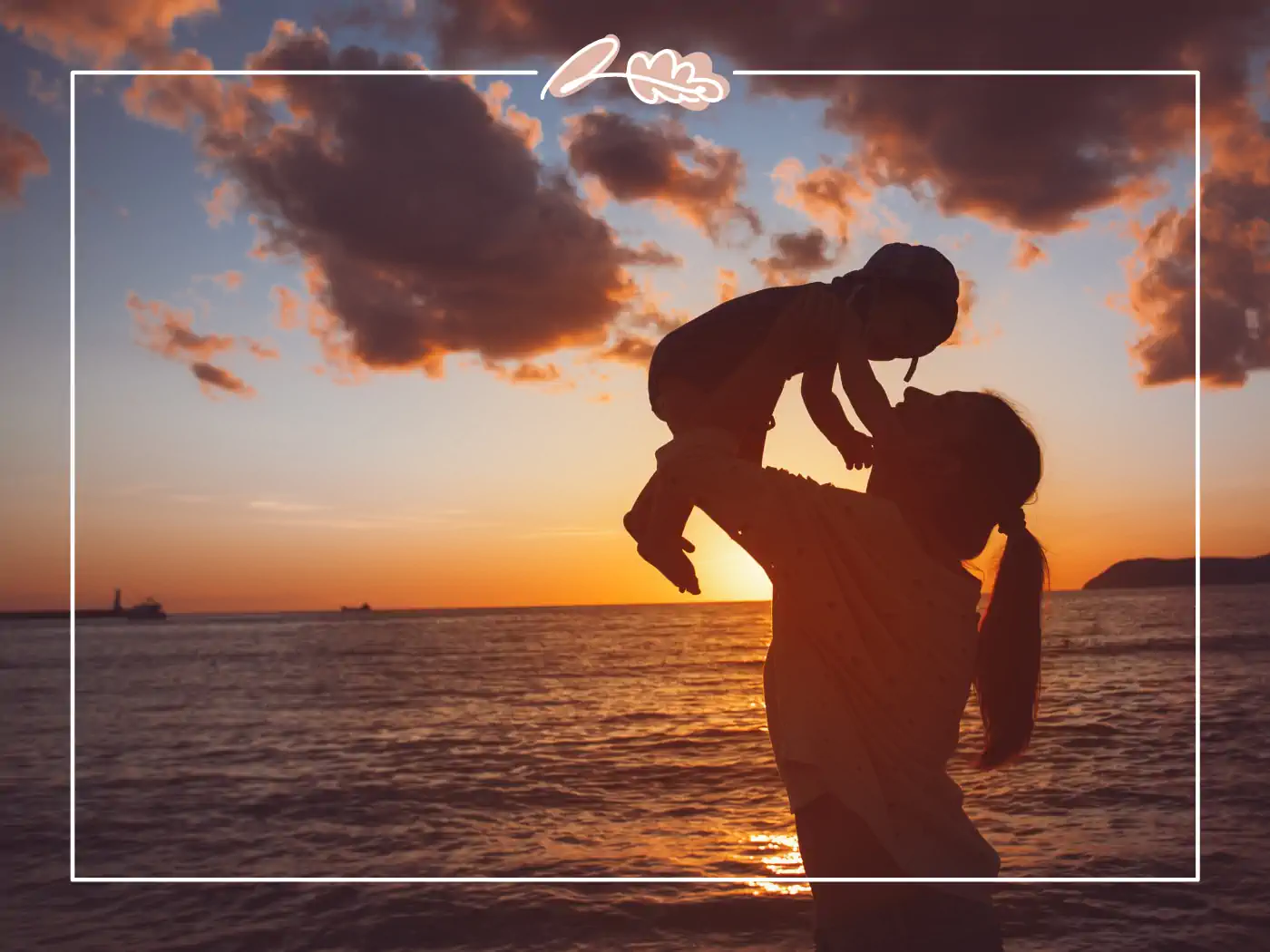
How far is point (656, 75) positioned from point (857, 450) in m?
1.92

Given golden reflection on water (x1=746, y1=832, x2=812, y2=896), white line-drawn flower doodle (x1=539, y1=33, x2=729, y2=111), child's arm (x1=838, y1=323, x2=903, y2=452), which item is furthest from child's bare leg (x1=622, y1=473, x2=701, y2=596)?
golden reflection on water (x1=746, y1=832, x2=812, y2=896)

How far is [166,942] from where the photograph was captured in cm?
742

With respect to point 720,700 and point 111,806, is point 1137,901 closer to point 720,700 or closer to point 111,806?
point 111,806

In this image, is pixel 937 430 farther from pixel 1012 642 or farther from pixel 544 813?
pixel 544 813

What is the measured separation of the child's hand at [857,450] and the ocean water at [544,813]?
219 inches

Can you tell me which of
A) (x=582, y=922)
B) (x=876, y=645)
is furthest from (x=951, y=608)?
(x=582, y=922)

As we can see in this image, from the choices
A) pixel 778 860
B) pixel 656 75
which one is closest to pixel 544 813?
pixel 778 860

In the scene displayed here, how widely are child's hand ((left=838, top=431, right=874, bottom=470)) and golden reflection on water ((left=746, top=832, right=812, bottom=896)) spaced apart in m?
5.94

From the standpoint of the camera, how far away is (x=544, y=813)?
1161 cm

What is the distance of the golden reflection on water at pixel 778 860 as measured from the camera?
848 cm

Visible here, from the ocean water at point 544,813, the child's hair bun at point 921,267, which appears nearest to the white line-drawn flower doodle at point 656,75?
the child's hair bun at point 921,267

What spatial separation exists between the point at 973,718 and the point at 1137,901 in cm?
1146

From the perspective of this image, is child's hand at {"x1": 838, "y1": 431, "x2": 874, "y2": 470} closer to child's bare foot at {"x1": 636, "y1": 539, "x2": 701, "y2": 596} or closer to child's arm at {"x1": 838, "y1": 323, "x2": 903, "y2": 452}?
child's arm at {"x1": 838, "y1": 323, "x2": 903, "y2": 452}

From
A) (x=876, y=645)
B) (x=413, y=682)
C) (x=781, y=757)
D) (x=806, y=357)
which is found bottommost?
(x=413, y=682)
